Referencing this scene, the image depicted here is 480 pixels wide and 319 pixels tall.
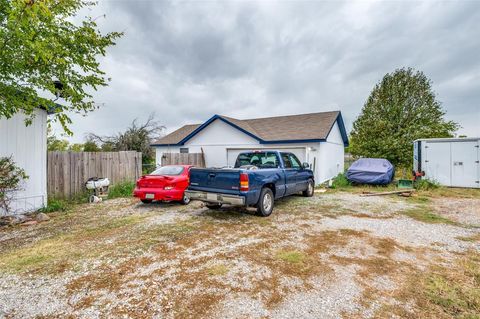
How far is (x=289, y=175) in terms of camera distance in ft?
25.4

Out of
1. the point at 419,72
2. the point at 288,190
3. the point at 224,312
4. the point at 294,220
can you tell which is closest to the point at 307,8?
the point at 288,190

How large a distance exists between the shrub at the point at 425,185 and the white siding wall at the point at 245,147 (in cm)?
472

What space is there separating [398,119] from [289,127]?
13.0 m

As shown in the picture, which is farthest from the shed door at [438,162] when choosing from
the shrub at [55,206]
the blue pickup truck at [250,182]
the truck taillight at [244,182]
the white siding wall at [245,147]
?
the shrub at [55,206]

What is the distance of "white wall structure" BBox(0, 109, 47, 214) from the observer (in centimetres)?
650

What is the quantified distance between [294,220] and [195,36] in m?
10.2

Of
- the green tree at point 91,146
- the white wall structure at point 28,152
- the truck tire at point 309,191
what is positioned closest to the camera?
the white wall structure at point 28,152

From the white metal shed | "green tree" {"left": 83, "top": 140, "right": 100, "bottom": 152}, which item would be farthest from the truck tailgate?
"green tree" {"left": 83, "top": 140, "right": 100, "bottom": 152}

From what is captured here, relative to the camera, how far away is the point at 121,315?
2.44 metres

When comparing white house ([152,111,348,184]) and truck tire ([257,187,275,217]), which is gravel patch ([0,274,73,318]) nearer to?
truck tire ([257,187,275,217])

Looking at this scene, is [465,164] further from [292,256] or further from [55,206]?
[55,206]

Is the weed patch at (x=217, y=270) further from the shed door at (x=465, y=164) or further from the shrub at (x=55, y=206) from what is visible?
the shed door at (x=465, y=164)

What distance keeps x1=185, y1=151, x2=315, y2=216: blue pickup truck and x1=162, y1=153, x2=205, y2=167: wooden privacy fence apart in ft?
21.0

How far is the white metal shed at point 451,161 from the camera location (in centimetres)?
1130
